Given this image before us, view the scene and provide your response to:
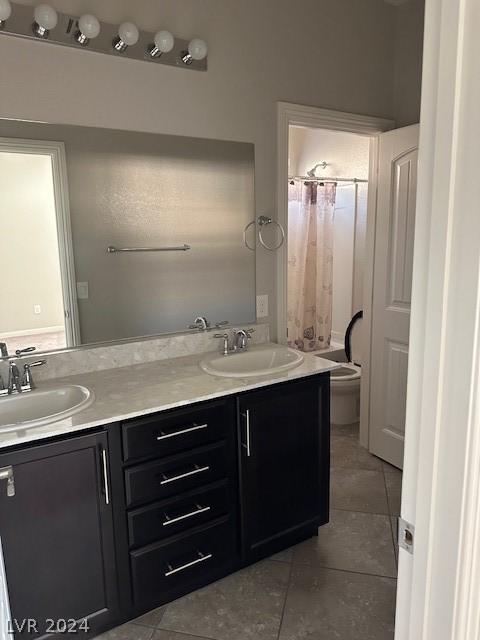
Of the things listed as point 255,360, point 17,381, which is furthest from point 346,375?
point 17,381

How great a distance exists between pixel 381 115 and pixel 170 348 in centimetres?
196

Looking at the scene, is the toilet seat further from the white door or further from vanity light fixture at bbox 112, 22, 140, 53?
vanity light fixture at bbox 112, 22, 140, 53

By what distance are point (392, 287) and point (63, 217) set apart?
1.94 meters

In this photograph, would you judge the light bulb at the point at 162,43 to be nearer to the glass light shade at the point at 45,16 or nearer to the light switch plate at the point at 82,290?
the glass light shade at the point at 45,16

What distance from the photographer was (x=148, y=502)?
1820mm

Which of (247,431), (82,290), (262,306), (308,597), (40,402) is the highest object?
(82,290)

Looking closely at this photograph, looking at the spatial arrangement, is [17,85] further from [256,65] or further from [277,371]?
[277,371]

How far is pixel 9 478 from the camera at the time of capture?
152 centimetres

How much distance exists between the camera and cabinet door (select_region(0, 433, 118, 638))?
156cm

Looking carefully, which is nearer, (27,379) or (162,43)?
(27,379)

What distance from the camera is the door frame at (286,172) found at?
258 centimetres

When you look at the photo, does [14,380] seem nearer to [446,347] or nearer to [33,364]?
[33,364]

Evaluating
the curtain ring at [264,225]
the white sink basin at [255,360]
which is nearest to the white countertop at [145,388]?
the white sink basin at [255,360]

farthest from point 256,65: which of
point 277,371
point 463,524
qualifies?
point 463,524
